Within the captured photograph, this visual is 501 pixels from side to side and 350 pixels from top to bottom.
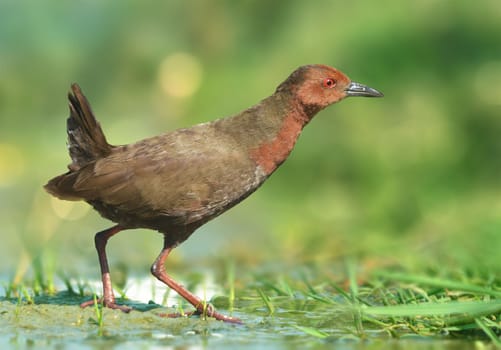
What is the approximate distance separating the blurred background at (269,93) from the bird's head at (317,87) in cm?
129

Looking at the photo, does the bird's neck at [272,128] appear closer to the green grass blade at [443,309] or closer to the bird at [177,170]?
the bird at [177,170]

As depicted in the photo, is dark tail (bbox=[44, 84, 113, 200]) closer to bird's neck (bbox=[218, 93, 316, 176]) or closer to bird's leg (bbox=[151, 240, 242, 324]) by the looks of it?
bird's leg (bbox=[151, 240, 242, 324])

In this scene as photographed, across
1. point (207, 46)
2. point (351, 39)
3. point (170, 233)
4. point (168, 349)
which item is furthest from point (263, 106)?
point (207, 46)

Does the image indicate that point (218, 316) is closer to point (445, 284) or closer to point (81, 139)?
point (445, 284)

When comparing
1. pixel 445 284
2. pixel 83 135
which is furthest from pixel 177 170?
pixel 445 284

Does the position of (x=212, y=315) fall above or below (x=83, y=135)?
below

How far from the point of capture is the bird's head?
5.73m

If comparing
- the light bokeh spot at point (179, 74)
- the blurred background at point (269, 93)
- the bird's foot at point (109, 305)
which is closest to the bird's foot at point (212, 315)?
the bird's foot at point (109, 305)

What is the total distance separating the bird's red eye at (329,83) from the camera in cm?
585

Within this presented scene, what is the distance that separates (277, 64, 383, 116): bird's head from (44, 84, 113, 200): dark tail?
1.07 metres

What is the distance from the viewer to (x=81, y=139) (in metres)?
5.54

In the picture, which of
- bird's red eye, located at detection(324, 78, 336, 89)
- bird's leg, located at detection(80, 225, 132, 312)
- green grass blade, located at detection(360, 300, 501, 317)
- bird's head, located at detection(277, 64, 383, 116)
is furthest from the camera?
bird's red eye, located at detection(324, 78, 336, 89)

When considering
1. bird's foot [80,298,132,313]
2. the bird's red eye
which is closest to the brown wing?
bird's foot [80,298,132,313]

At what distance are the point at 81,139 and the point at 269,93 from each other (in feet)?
14.9
